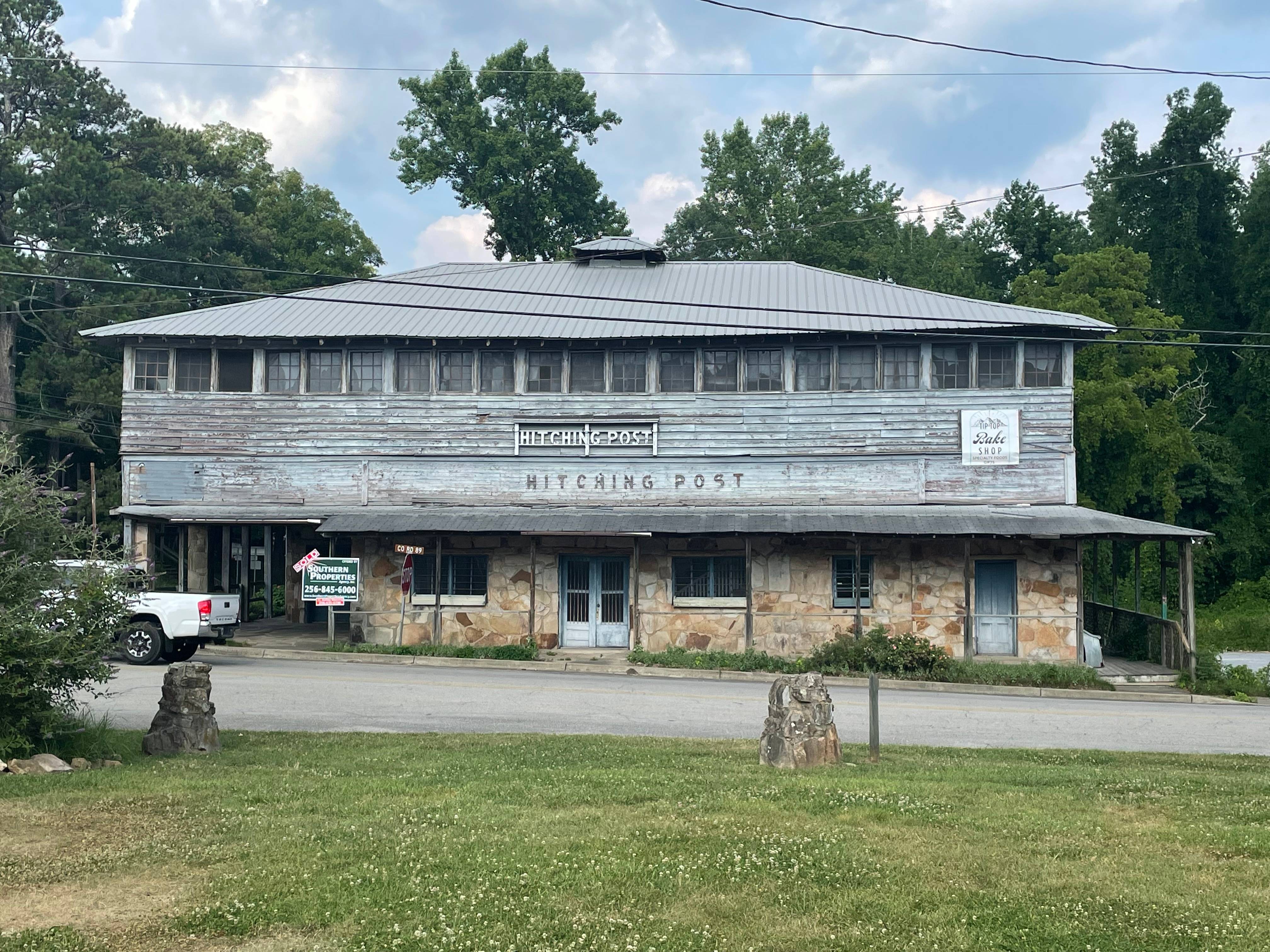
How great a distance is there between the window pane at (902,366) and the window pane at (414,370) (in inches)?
421

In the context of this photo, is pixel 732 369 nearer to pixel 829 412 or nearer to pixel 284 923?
pixel 829 412

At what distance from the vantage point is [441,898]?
22.9 ft

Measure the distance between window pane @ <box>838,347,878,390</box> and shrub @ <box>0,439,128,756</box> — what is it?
713 inches

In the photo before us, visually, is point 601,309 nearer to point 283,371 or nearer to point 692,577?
point 692,577

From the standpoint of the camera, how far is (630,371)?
27438 millimetres

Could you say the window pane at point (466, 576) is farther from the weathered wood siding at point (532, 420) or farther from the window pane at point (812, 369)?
the window pane at point (812, 369)

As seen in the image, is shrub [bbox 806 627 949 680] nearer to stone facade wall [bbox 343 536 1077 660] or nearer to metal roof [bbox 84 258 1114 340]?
stone facade wall [bbox 343 536 1077 660]

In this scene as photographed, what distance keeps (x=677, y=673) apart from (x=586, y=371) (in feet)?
26.4


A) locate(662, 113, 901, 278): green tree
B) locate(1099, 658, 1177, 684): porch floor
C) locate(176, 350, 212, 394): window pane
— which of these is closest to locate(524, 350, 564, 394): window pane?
locate(176, 350, 212, 394): window pane

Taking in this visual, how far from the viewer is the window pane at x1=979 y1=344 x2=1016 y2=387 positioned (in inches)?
1038

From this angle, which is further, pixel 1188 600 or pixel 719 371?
pixel 719 371

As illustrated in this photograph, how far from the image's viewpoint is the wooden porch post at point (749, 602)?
24766 millimetres

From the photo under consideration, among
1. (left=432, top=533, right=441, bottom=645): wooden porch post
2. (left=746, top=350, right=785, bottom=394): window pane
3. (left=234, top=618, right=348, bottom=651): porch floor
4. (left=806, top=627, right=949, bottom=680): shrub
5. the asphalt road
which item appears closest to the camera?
the asphalt road

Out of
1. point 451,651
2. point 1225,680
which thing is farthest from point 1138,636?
point 451,651
